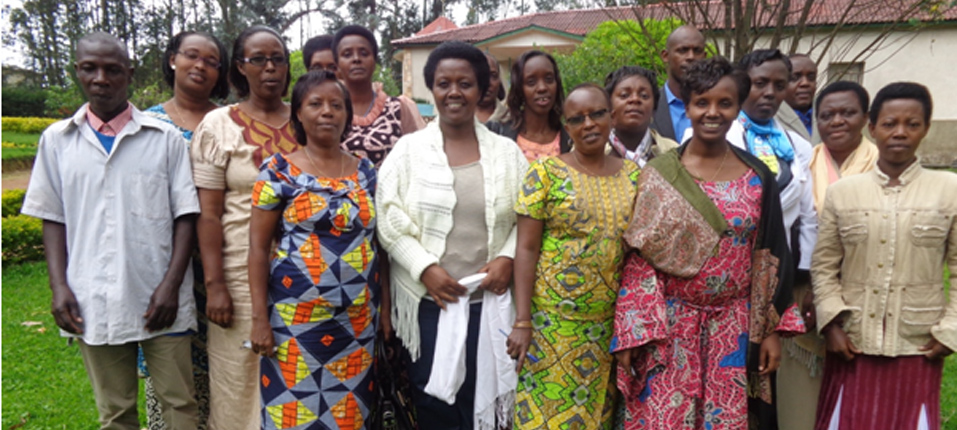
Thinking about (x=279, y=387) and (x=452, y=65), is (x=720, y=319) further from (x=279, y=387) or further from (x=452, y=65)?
(x=279, y=387)

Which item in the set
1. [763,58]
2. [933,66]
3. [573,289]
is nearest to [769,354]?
[573,289]

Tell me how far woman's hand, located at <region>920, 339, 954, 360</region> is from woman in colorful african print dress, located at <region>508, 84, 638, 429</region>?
134 centimetres

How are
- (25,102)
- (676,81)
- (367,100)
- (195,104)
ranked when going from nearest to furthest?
1. (195,104)
2. (367,100)
3. (676,81)
4. (25,102)

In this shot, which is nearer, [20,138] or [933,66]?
[933,66]

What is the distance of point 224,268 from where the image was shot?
3043 millimetres

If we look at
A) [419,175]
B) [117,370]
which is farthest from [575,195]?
[117,370]

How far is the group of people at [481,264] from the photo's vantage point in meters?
2.63

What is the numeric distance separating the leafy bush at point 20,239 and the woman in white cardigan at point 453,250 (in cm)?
716

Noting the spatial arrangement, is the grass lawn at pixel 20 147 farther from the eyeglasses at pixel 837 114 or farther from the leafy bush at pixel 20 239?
the eyeglasses at pixel 837 114

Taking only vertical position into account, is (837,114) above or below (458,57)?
below

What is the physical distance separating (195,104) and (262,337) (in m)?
1.45

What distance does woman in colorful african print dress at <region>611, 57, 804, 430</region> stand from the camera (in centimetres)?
257

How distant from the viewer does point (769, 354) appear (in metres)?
2.70

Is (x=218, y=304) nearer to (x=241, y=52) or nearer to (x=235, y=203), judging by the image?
(x=235, y=203)
